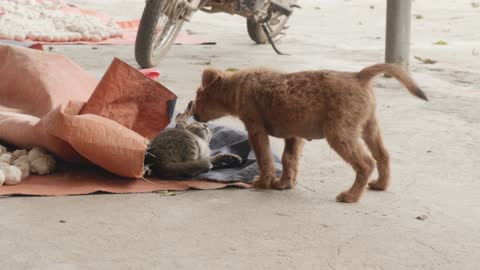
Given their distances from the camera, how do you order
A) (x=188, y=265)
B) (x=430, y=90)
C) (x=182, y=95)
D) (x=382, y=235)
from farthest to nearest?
(x=430, y=90)
(x=182, y=95)
(x=382, y=235)
(x=188, y=265)

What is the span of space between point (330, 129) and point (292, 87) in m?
0.32

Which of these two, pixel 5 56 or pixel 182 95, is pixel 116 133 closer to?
pixel 5 56

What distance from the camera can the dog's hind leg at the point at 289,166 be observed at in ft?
14.6

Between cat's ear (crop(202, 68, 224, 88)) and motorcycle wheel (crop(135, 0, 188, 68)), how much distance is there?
3157mm

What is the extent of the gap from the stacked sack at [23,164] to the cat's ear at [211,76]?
3.22ft

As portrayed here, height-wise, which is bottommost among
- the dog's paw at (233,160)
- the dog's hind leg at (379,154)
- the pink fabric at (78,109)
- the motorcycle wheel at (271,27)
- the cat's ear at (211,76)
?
the motorcycle wheel at (271,27)

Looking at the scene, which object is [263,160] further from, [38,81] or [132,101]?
[38,81]

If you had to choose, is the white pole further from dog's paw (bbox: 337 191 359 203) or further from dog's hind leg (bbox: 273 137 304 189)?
dog's paw (bbox: 337 191 359 203)

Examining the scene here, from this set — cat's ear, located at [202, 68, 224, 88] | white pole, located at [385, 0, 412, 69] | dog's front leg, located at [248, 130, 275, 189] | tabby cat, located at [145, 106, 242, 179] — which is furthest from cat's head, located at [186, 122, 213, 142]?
white pole, located at [385, 0, 412, 69]

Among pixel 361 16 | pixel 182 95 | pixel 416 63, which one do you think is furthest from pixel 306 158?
pixel 361 16

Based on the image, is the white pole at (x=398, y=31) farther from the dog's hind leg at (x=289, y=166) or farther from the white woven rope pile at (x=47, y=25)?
the dog's hind leg at (x=289, y=166)

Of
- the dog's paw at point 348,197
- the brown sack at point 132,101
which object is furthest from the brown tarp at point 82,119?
the dog's paw at point 348,197

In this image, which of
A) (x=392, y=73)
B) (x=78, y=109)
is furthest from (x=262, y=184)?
(x=78, y=109)

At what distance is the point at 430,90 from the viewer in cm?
743
